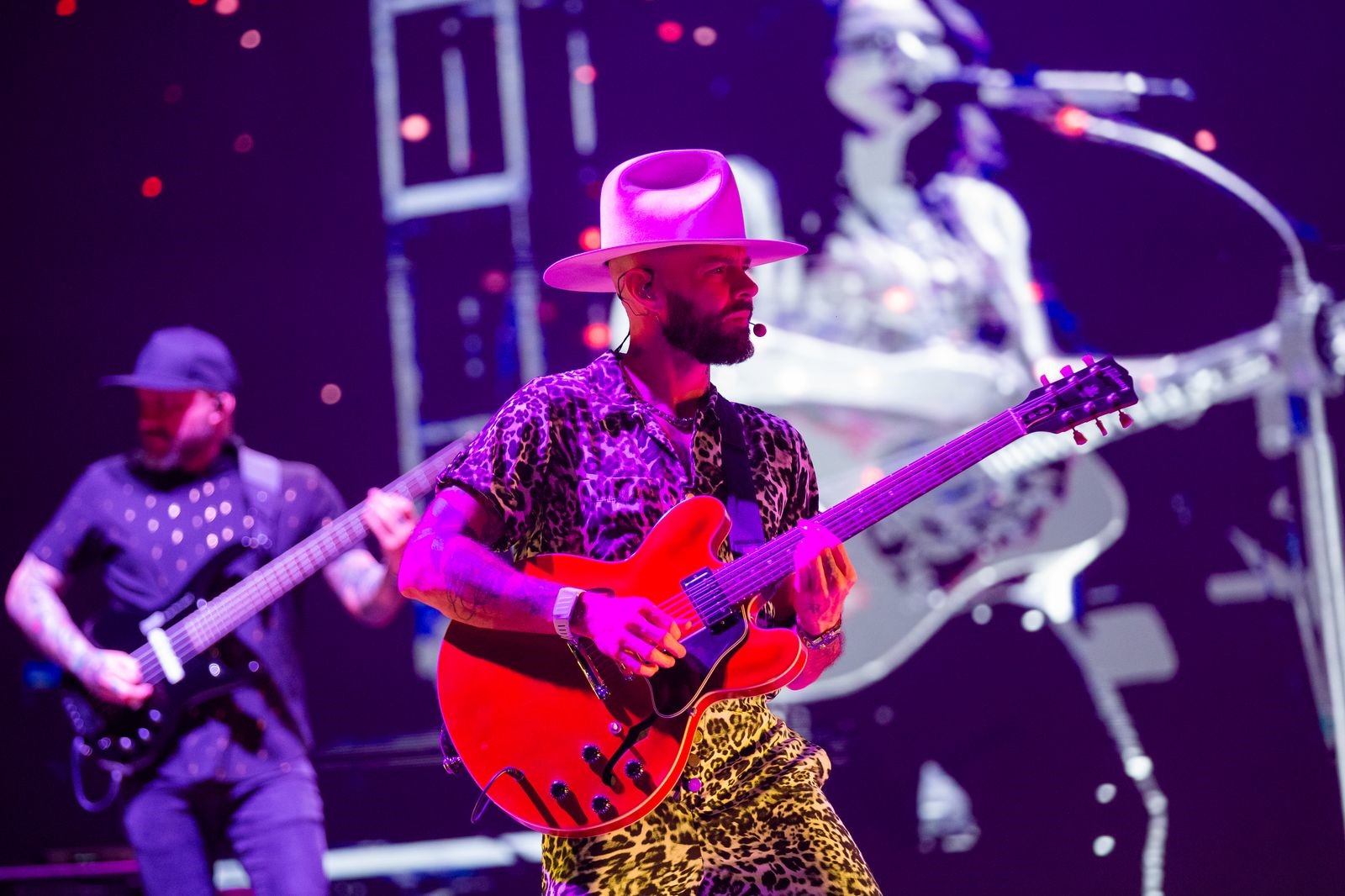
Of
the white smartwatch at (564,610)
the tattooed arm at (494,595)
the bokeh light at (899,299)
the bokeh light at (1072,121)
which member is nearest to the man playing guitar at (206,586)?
the tattooed arm at (494,595)

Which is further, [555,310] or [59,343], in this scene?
[59,343]

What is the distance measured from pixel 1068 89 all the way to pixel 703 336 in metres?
2.84

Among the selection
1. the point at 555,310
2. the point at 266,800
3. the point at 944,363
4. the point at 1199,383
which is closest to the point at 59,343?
the point at 555,310

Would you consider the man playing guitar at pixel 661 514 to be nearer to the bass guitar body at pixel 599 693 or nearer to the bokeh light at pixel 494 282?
the bass guitar body at pixel 599 693

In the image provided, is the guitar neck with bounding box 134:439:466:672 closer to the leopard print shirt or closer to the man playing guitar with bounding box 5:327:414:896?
the man playing guitar with bounding box 5:327:414:896

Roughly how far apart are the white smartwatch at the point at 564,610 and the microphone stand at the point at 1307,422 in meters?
3.29

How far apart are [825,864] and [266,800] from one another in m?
1.87

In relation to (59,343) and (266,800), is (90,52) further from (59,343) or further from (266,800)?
(266,800)

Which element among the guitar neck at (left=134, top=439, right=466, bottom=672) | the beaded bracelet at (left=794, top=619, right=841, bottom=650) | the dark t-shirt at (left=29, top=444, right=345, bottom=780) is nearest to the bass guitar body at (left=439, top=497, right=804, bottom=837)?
the beaded bracelet at (left=794, top=619, right=841, bottom=650)

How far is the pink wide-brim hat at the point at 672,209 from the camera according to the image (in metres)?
2.50

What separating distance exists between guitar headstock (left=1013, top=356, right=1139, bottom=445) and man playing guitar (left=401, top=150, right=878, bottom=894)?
1.65ft

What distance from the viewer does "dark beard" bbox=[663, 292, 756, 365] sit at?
2.49 meters

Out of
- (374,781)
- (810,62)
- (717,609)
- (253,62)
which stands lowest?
(374,781)

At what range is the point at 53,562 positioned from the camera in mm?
3814
